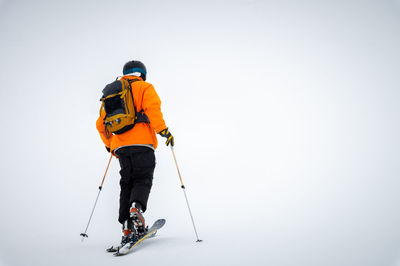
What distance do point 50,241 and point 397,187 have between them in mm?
7404

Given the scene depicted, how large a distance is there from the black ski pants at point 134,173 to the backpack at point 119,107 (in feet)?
0.95

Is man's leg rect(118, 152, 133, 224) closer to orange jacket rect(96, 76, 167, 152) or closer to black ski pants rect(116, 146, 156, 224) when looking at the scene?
black ski pants rect(116, 146, 156, 224)

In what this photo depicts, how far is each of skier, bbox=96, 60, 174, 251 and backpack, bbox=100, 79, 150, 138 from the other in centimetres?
8

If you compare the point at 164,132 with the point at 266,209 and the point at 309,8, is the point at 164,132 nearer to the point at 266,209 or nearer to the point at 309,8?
the point at 266,209

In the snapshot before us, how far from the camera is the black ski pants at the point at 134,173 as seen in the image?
10.3 ft

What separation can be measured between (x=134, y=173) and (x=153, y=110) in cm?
79

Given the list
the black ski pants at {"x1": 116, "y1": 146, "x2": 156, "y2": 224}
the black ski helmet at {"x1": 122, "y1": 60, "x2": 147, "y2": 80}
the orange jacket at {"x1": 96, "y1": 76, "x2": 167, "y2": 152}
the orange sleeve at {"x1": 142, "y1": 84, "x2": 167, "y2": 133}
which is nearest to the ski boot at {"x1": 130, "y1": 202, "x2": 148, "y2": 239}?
the black ski pants at {"x1": 116, "y1": 146, "x2": 156, "y2": 224}

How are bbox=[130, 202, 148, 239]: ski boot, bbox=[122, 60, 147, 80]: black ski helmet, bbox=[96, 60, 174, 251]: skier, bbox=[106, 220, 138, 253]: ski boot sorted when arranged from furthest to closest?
bbox=[122, 60, 147, 80]: black ski helmet
bbox=[96, 60, 174, 251]: skier
bbox=[130, 202, 148, 239]: ski boot
bbox=[106, 220, 138, 253]: ski boot

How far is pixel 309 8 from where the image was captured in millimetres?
196125

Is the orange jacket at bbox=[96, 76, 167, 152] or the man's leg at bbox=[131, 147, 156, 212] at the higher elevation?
the orange jacket at bbox=[96, 76, 167, 152]

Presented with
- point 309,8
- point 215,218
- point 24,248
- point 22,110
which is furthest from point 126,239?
point 309,8

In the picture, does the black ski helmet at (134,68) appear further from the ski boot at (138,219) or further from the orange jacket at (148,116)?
the ski boot at (138,219)

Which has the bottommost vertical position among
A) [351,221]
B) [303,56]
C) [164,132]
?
[351,221]

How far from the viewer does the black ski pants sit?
3.14 m
